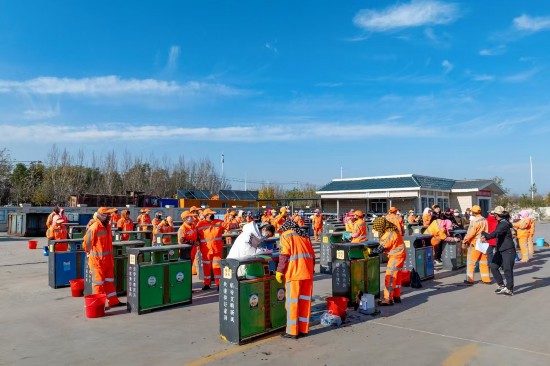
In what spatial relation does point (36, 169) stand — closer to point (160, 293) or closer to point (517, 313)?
point (160, 293)

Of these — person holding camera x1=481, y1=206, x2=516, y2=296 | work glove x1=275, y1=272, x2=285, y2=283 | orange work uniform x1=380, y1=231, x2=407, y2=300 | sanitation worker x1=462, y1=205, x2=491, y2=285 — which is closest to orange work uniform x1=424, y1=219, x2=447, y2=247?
sanitation worker x1=462, y1=205, x2=491, y2=285

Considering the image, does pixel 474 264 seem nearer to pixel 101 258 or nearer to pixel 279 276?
pixel 279 276

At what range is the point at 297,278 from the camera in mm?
6223

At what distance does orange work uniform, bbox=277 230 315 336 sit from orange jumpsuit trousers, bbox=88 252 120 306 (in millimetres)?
→ 3967

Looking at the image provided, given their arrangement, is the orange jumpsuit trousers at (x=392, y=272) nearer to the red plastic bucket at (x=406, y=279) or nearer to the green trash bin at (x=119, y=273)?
the red plastic bucket at (x=406, y=279)

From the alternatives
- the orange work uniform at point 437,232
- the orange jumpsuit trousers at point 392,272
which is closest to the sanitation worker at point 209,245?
the orange jumpsuit trousers at point 392,272

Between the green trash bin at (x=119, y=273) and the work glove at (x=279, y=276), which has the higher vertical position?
the work glove at (x=279, y=276)

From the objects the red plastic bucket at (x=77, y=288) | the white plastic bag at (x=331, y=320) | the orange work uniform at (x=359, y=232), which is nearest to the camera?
the white plastic bag at (x=331, y=320)

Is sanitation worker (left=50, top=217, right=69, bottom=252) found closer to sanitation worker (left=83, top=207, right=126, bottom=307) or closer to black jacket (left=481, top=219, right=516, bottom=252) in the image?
sanitation worker (left=83, top=207, right=126, bottom=307)

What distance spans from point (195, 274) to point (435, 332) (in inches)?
302

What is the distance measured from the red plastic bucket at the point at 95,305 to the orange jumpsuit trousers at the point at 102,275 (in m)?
0.50

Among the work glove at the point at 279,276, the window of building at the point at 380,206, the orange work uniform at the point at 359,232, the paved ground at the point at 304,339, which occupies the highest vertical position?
the window of building at the point at 380,206

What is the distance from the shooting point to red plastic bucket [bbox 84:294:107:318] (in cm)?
766

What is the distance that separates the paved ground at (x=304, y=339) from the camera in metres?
5.56
